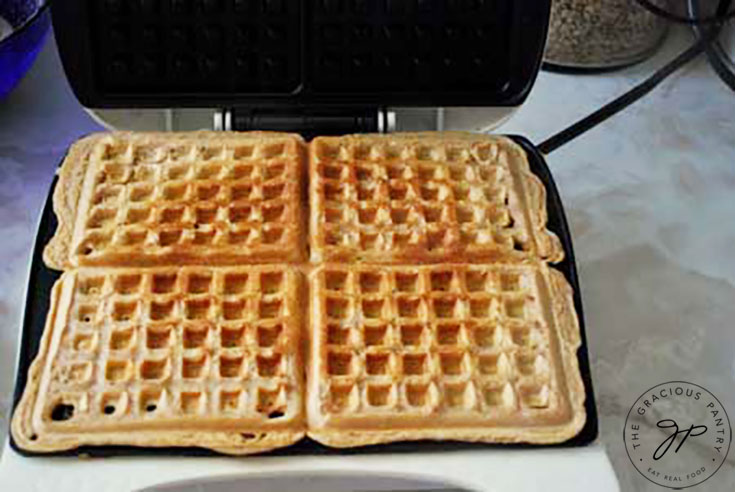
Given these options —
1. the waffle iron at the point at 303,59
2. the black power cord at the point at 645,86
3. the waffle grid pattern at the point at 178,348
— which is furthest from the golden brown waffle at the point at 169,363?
the black power cord at the point at 645,86

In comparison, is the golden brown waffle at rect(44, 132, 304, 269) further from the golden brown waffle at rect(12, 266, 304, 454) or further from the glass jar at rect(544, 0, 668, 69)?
the glass jar at rect(544, 0, 668, 69)

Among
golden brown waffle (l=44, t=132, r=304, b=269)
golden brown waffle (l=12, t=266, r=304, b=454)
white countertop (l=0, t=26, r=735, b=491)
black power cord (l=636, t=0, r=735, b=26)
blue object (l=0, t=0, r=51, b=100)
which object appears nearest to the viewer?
golden brown waffle (l=12, t=266, r=304, b=454)

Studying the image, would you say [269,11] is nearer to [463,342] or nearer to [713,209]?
[463,342]

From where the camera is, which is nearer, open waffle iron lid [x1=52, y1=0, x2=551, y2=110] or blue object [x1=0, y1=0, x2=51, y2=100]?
open waffle iron lid [x1=52, y1=0, x2=551, y2=110]

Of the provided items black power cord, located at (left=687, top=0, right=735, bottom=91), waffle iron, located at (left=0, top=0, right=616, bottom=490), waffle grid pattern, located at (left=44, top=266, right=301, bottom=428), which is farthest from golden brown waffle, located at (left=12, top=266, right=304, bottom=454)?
black power cord, located at (left=687, top=0, right=735, bottom=91)

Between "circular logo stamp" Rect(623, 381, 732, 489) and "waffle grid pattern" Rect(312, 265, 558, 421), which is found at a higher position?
"waffle grid pattern" Rect(312, 265, 558, 421)

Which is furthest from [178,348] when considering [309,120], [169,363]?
[309,120]

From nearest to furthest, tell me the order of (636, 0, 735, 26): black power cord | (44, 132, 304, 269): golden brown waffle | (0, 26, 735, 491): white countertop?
(44, 132, 304, 269): golden brown waffle
(0, 26, 735, 491): white countertop
(636, 0, 735, 26): black power cord
